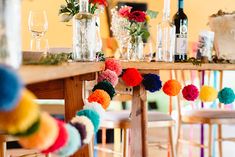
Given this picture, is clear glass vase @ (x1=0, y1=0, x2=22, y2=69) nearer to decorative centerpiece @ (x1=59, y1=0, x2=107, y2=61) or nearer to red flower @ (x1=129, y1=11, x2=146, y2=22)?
decorative centerpiece @ (x1=59, y1=0, x2=107, y2=61)

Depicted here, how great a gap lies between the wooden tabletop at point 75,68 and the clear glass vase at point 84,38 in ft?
0.17

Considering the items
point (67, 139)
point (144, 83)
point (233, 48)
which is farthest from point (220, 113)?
point (67, 139)

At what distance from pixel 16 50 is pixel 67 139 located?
0.17m

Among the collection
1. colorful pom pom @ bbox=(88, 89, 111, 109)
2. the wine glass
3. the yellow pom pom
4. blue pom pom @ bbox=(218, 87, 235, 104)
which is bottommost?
blue pom pom @ bbox=(218, 87, 235, 104)

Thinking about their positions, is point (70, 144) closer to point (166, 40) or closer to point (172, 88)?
point (172, 88)

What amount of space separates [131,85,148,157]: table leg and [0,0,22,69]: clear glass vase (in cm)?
128

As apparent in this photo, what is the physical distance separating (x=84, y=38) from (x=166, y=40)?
2.17 feet

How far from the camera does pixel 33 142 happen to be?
68 cm

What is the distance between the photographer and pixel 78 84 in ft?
4.32

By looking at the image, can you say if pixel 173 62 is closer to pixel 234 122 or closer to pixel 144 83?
pixel 144 83

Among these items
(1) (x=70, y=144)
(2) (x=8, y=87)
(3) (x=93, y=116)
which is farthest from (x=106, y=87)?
(2) (x=8, y=87)

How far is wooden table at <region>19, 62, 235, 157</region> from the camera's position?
772 mm

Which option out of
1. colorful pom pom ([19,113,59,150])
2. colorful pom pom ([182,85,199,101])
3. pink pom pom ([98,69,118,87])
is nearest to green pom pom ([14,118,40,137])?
colorful pom pom ([19,113,59,150])

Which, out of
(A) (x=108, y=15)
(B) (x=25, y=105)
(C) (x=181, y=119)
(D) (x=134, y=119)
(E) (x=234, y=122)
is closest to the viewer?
(B) (x=25, y=105)
